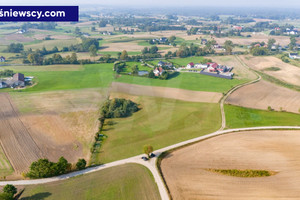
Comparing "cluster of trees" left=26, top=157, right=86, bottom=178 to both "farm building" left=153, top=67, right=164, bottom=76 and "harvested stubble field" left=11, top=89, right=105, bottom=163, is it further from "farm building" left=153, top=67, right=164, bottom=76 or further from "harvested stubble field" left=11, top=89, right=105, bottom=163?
"farm building" left=153, top=67, right=164, bottom=76

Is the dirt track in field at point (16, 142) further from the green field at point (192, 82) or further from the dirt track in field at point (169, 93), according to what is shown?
the green field at point (192, 82)

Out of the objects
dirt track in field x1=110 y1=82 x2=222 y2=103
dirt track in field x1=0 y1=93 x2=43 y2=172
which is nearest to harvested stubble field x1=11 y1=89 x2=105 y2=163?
dirt track in field x1=0 y1=93 x2=43 y2=172

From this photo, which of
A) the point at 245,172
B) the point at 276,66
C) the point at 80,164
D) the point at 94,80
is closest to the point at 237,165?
the point at 245,172

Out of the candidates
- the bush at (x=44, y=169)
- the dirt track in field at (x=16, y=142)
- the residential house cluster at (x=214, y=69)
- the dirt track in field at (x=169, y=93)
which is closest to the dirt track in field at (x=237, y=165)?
the bush at (x=44, y=169)

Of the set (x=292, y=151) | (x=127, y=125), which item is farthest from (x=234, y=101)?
(x=127, y=125)

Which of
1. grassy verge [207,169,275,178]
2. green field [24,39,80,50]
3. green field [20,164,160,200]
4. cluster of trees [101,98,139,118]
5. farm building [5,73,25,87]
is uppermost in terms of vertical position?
green field [24,39,80,50]

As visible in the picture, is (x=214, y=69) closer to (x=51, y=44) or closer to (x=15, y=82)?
(x=15, y=82)

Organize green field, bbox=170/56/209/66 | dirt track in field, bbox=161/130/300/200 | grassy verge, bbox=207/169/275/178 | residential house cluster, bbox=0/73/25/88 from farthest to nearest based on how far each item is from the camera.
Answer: green field, bbox=170/56/209/66 → residential house cluster, bbox=0/73/25/88 → grassy verge, bbox=207/169/275/178 → dirt track in field, bbox=161/130/300/200
